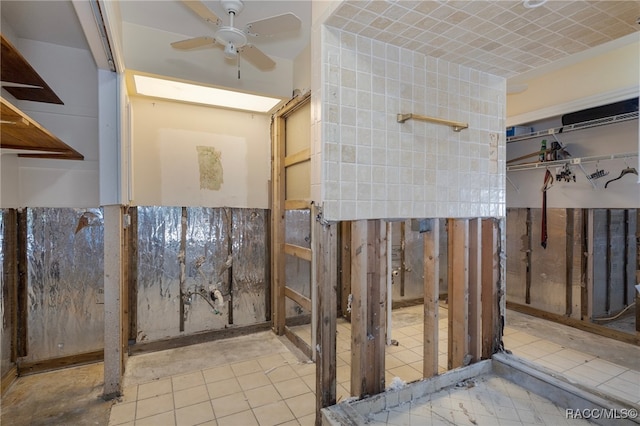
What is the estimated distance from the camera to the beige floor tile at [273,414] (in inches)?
81.1

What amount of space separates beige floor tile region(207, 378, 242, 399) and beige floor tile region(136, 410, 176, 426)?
0.99 feet

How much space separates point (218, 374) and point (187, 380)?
0.24 m

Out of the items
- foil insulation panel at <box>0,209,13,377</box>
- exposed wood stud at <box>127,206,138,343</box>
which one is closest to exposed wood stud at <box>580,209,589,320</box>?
exposed wood stud at <box>127,206,138,343</box>

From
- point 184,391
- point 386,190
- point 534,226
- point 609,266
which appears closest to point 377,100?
point 386,190

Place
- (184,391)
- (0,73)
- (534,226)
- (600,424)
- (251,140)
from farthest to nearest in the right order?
(534,226) < (251,140) < (184,391) < (0,73) < (600,424)

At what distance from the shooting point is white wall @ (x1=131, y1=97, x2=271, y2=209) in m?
3.21

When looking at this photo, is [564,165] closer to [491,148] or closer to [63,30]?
[491,148]

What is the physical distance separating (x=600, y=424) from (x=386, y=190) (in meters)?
1.49

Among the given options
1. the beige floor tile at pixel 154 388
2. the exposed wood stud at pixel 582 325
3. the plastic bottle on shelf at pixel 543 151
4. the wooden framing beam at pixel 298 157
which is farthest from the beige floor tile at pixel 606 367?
the beige floor tile at pixel 154 388

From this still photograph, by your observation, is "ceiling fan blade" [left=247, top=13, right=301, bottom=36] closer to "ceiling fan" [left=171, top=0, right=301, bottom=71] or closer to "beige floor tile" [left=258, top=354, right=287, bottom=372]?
"ceiling fan" [left=171, top=0, right=301, bottom=71]

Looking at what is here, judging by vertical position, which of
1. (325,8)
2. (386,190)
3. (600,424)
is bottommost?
(600,424)

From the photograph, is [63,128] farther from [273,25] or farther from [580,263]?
[580,263]

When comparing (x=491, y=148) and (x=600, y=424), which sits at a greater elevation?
→ (x=491, y=148)

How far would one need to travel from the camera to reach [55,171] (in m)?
2.76
